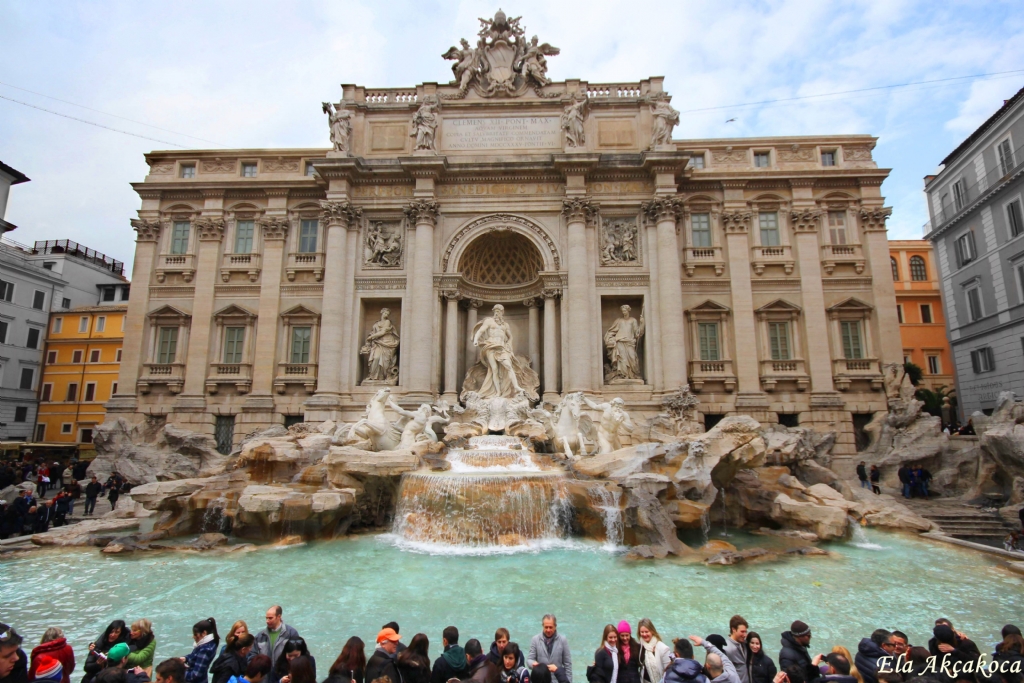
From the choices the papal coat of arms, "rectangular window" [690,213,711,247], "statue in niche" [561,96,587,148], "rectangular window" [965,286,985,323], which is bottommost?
"rectangular window" [965,286,985,323]

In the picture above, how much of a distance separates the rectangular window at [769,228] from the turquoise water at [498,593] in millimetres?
14881

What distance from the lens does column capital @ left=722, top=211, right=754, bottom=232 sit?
23484mm

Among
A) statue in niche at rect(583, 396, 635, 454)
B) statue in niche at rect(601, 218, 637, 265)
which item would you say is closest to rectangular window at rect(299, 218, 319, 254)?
statue in niche at rect(601, 218, 637, 265)

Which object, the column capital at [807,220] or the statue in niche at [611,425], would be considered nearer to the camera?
the statue in niche at [611,425]

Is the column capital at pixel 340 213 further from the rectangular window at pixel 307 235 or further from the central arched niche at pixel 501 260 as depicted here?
the central arched niche at pixel 501 260

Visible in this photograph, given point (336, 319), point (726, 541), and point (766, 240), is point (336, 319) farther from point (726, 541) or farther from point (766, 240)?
point (766, 240)

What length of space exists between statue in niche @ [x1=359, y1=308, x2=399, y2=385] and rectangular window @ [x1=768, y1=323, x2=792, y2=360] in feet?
51.6

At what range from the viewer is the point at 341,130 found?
23344mm

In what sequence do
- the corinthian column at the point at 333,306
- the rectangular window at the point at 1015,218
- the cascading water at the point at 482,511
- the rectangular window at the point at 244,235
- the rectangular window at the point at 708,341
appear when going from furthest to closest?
the rectangular window at the point at 244,235
the rectangular window at the point at 1015,218
the rectangular window at the point at 708,341
the corinthian column at the point at 333,306
the cascading water at the point at 482,511

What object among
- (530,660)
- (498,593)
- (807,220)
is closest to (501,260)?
(807,220)

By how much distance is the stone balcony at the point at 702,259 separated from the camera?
76.5 ft

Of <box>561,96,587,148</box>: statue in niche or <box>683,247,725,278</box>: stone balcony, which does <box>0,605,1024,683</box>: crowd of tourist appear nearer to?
<box>683,247,725,278</box>: stone balcony

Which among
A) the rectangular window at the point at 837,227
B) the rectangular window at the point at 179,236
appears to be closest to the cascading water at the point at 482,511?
the rectangular window at the point at 837,227

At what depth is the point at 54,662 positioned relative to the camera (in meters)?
4.41
